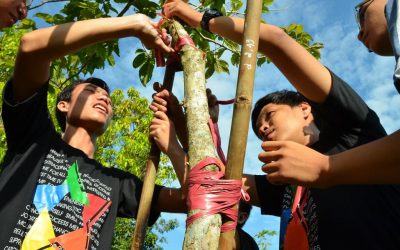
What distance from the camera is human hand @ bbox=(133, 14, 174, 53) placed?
8.58 ft

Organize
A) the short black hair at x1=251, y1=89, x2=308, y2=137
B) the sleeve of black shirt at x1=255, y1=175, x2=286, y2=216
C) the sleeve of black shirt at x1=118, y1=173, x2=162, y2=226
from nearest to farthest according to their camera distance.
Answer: the sleeve of black shirt at x1=118, y1=173, x2=162, y2=226 → the sleeve of black shirt at x1=255, y1=175, x2=286, y2=216 → the short black hair at x1=251, y1=89, x2=308, y2=137

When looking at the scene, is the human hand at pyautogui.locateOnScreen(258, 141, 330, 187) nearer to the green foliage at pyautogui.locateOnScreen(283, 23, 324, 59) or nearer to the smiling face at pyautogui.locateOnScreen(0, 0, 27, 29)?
the smiling face at pyautogui.locateOnScreen(0, 0, 27, 29)

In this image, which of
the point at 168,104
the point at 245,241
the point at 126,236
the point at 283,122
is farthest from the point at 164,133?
the point at 126,236

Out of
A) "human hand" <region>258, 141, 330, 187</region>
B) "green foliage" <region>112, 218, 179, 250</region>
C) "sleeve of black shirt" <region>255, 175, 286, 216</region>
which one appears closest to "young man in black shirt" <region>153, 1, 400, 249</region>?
"sleeve of black shirt" <region>255, 175, 286, 216</region>

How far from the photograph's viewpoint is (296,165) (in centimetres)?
158

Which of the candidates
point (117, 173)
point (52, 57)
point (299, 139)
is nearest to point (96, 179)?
point (117, 173)

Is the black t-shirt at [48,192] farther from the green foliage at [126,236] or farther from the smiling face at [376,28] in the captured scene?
the green foliage at [126,236]

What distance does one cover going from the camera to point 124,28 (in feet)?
8.39

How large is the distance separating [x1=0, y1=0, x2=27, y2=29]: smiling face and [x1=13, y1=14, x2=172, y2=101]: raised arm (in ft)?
0.43

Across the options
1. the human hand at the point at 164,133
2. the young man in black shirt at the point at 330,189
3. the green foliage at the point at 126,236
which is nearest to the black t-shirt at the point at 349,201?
the young man in black shirt at the point at 330,189

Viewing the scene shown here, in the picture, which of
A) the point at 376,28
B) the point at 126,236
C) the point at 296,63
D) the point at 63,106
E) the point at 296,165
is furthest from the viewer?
the point at 126,236

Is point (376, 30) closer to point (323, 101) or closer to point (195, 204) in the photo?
point (323, 101)

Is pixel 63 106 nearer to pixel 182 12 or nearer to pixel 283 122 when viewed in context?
pixel 182 12

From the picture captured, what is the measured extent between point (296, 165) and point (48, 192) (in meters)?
1.56
